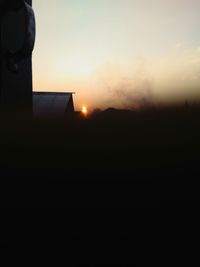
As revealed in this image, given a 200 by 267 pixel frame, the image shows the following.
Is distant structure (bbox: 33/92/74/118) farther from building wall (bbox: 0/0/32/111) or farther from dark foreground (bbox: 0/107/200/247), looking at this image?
dark foreground (bbox: 0/107/200/247)

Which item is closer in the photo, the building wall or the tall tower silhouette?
the tall tower silhouette

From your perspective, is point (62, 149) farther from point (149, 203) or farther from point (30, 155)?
point (149, 203)

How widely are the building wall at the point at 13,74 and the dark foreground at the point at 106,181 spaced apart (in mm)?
1084

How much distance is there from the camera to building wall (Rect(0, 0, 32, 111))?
7.96 feet

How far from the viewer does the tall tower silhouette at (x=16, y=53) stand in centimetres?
207

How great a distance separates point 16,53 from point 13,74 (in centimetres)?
67

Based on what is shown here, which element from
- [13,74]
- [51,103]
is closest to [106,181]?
[13,74]

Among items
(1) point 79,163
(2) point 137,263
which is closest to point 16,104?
(1) point 79,163

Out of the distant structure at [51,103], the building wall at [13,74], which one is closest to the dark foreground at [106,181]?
the building wall at [13,74]

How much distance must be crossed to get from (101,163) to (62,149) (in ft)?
0.71

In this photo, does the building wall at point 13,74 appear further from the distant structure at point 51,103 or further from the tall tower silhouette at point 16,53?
the distant structure at point 51,103

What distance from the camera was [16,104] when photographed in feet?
9.24

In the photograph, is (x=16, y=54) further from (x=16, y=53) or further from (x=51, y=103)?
(x=51, y=103)

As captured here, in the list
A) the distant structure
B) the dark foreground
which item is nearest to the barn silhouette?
the dark foreground
